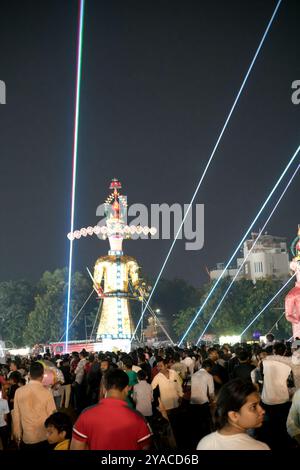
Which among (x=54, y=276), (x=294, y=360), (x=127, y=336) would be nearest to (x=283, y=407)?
(x=294, y=360)

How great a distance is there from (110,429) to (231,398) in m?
1.10

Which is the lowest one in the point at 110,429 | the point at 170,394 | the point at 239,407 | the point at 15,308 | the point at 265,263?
the point at 170,394

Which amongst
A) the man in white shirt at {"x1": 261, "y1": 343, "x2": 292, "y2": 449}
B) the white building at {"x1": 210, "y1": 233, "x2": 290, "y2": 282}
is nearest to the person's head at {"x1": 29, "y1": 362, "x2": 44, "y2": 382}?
the man in white shirt at {"x1": 261, "y1": 343, "x2": 292, "y2": 449}

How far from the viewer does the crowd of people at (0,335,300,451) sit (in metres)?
3.93

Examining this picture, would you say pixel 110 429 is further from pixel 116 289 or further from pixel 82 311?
pixel 82 311

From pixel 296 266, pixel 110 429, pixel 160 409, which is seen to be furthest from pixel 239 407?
pixel 296 266

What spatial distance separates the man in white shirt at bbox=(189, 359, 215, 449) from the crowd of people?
0.05 feet

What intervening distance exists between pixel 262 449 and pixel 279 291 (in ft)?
207

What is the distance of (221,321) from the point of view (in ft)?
208

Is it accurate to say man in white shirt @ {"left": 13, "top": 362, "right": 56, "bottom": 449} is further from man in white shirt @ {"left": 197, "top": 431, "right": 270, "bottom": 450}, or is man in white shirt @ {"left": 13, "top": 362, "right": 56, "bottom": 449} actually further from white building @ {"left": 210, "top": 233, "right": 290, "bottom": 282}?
white building @ {"left": 210, "top": 233, "right": 290, "bottom": 282}

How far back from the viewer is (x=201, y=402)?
31.8 ft

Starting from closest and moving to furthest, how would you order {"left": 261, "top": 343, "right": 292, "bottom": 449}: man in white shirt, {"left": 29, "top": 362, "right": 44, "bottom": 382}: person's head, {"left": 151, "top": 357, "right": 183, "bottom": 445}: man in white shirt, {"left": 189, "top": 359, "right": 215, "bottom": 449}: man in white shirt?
1. {"left": 29, "top": 362, "right": 44, "bottom": 382}: person's head
2. {"left": 261, "top": 343, "right": 292, "bottom": 449}: man in white shirt
3. {"left": 189, "top": 359, "right": 215, "bottom": 449}: man in white shirt
4. {"left": 151, "top": 357, "right": 183, "bottom": 445}: man in white shirt

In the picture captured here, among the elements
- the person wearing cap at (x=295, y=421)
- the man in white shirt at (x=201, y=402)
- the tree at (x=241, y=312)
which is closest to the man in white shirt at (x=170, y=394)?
the man in white shirt at (x=201, y=402)

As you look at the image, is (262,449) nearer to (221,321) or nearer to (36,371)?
(36,371)
